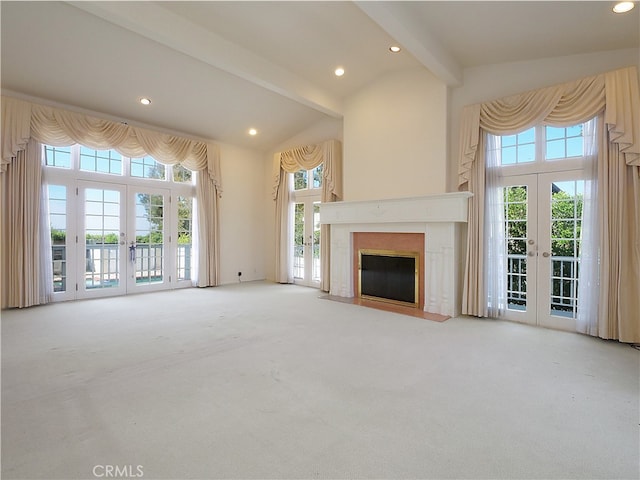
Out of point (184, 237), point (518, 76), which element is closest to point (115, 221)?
point (184, 237)

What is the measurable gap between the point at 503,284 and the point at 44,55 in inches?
261

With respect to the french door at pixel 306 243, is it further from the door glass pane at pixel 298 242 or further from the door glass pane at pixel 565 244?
the door glass pane at pixel 565 244

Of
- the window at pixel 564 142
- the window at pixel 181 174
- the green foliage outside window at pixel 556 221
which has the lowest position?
the green foliage outside window at pixel 556 221

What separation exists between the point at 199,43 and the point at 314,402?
412cm

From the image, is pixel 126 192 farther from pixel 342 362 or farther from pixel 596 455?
pixel 596 455

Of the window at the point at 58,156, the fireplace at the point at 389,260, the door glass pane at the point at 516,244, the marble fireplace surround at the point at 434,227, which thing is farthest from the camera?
the window at the point at 58,156

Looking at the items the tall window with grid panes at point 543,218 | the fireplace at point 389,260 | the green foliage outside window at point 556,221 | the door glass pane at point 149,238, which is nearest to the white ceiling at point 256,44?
the tall window with grid panes at point 543,218

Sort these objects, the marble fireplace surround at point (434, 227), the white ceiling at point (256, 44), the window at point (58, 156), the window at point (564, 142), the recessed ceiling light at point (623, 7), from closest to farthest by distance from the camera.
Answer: the recessed ceiling light at point (623, 7)
the white ceiling at point (256, 44)
the window at point (564, 142)
the marble fireplace surround at point (434, 227)
the window at point (58, 156)

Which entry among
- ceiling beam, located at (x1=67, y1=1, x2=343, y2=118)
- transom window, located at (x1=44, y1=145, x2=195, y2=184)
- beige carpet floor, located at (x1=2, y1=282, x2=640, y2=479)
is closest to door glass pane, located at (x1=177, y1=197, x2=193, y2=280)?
transom window, located at (x1=44, y1=145, x2=195, y2=184)

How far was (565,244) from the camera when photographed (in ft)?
13.1

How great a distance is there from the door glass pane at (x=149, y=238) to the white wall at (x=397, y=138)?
147 inches

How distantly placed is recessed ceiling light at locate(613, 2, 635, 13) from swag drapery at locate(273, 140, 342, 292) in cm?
415

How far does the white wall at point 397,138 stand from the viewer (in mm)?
4844

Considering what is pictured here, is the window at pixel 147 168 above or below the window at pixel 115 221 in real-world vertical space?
above
